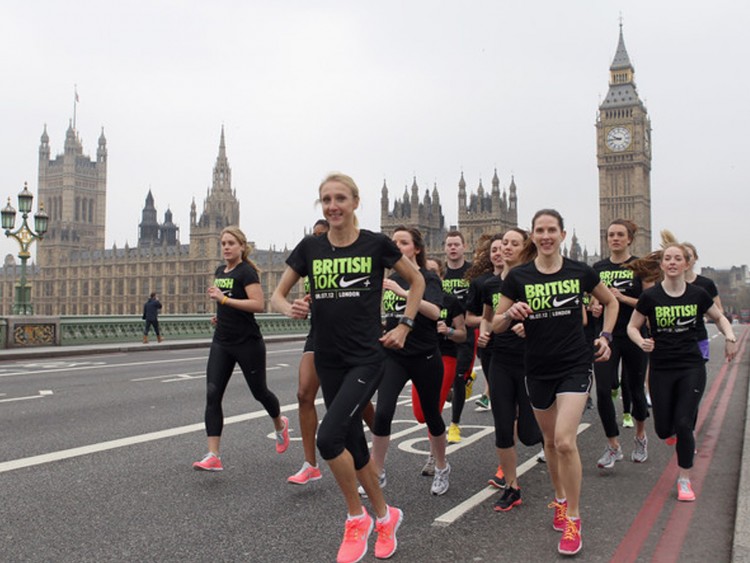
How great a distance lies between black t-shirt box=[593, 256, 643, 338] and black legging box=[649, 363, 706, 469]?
144 cm

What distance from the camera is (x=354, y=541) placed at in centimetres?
400

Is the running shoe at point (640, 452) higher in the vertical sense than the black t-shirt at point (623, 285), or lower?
lower

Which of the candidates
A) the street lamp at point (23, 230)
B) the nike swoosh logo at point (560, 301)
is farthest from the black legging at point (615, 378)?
the street lamp at point (23, 230)

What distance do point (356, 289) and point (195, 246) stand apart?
106 meters

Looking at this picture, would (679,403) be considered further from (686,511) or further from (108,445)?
(108,445)

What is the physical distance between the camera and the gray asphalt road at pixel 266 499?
425cm

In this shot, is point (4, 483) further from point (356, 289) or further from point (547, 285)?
point (547, 285)

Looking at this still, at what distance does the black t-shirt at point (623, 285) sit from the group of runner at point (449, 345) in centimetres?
1

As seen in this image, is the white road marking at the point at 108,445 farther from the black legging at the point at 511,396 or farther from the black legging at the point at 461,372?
the black legging at the point at 511,396

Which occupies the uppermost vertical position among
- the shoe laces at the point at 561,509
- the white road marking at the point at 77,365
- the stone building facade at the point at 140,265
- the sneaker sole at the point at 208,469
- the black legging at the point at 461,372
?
the stone building facade at the point at 140,265

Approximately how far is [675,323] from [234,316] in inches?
138

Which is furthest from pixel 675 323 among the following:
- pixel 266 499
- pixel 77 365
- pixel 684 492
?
pixel 77 365

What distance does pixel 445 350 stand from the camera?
6.57 m

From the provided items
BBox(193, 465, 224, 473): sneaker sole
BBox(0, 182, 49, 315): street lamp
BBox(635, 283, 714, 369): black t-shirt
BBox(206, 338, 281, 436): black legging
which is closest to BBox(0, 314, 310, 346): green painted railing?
BBox(0, 182, 49, 315): street lamp
